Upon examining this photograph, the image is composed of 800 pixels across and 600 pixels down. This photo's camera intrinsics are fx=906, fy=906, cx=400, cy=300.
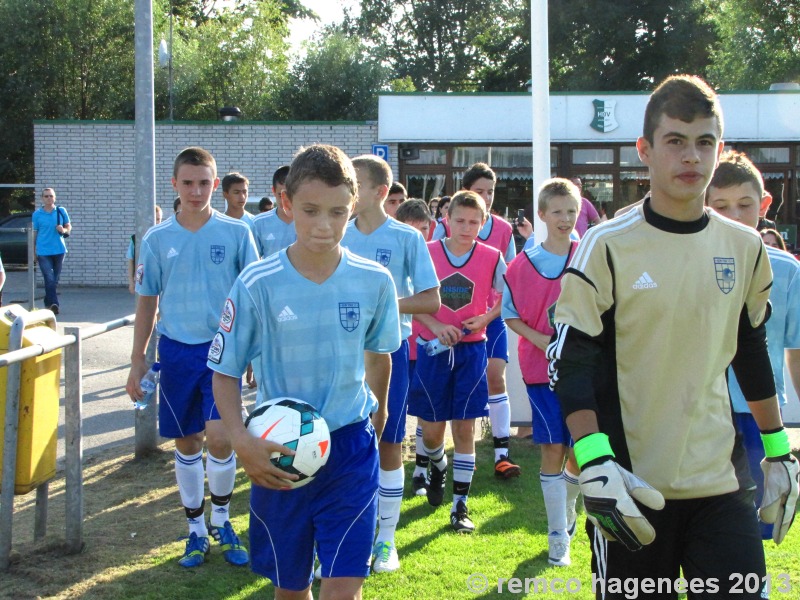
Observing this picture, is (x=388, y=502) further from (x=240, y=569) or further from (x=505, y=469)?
(x=505, y=469)

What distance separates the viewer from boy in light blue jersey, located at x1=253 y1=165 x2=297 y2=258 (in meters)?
8.01

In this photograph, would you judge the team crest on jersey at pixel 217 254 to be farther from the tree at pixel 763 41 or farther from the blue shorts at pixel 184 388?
the tree at pixel 763 41

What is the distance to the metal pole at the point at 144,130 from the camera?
7.68m

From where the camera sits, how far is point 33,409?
207 inches

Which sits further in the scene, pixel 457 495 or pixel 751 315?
pixel 457 495

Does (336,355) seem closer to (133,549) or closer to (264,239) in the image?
(133,549)

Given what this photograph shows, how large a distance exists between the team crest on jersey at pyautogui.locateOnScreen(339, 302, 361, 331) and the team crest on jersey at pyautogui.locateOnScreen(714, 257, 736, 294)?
1319 millimetres

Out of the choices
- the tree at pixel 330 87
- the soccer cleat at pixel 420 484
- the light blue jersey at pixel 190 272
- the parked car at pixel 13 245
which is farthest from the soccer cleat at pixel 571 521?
the tree at pixel 330 87

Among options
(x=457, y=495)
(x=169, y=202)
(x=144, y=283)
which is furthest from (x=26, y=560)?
(x=169, y=202)

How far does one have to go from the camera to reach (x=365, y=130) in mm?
24062

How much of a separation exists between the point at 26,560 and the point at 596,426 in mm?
3893

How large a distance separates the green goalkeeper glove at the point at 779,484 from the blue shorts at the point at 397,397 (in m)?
2.59

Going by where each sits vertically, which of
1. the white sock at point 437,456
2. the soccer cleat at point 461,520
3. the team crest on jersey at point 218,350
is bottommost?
the soccer cleat at point 461,520

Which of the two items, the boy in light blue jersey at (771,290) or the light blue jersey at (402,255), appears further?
the light blue jersey at (402,255)
